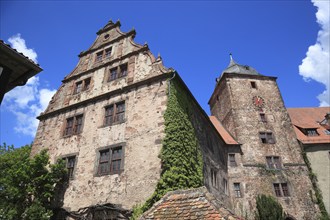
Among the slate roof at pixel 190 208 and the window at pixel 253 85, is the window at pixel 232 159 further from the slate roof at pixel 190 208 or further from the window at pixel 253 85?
the slate roof at pixel 190 208

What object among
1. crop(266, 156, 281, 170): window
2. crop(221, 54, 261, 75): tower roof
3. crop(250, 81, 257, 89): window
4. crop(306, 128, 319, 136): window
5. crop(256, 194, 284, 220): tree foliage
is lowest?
crop(256, 194, 284, 220): tree foliage

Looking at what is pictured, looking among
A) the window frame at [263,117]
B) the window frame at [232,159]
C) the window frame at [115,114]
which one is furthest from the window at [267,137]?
the window frame at [115,114]

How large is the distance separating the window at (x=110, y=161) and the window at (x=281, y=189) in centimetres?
1448

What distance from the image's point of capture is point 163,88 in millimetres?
13102

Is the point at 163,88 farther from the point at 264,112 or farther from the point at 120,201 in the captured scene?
the point at 264,112

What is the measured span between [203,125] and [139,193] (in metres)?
7.56

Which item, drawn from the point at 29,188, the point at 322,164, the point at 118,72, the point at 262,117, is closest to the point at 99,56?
the point at 118,72

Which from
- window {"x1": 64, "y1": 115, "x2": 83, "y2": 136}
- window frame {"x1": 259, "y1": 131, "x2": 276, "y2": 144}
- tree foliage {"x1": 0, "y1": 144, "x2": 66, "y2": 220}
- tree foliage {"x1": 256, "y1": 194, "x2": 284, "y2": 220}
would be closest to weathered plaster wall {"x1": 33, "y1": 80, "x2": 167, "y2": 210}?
window {"x1": 64, "y1": 115, "x2": 83, "y2": 136}

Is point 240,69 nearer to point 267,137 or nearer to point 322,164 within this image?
point 267,137

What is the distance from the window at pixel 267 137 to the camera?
896 inches

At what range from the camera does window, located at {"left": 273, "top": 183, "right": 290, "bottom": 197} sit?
787 inches

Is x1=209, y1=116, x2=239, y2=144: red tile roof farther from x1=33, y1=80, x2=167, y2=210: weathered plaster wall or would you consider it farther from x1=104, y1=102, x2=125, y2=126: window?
x1=104, y1=102, x2=125, y2=126: window

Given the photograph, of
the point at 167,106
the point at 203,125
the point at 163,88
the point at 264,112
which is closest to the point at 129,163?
the point at 167,106

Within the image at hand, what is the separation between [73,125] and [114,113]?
3072mm
